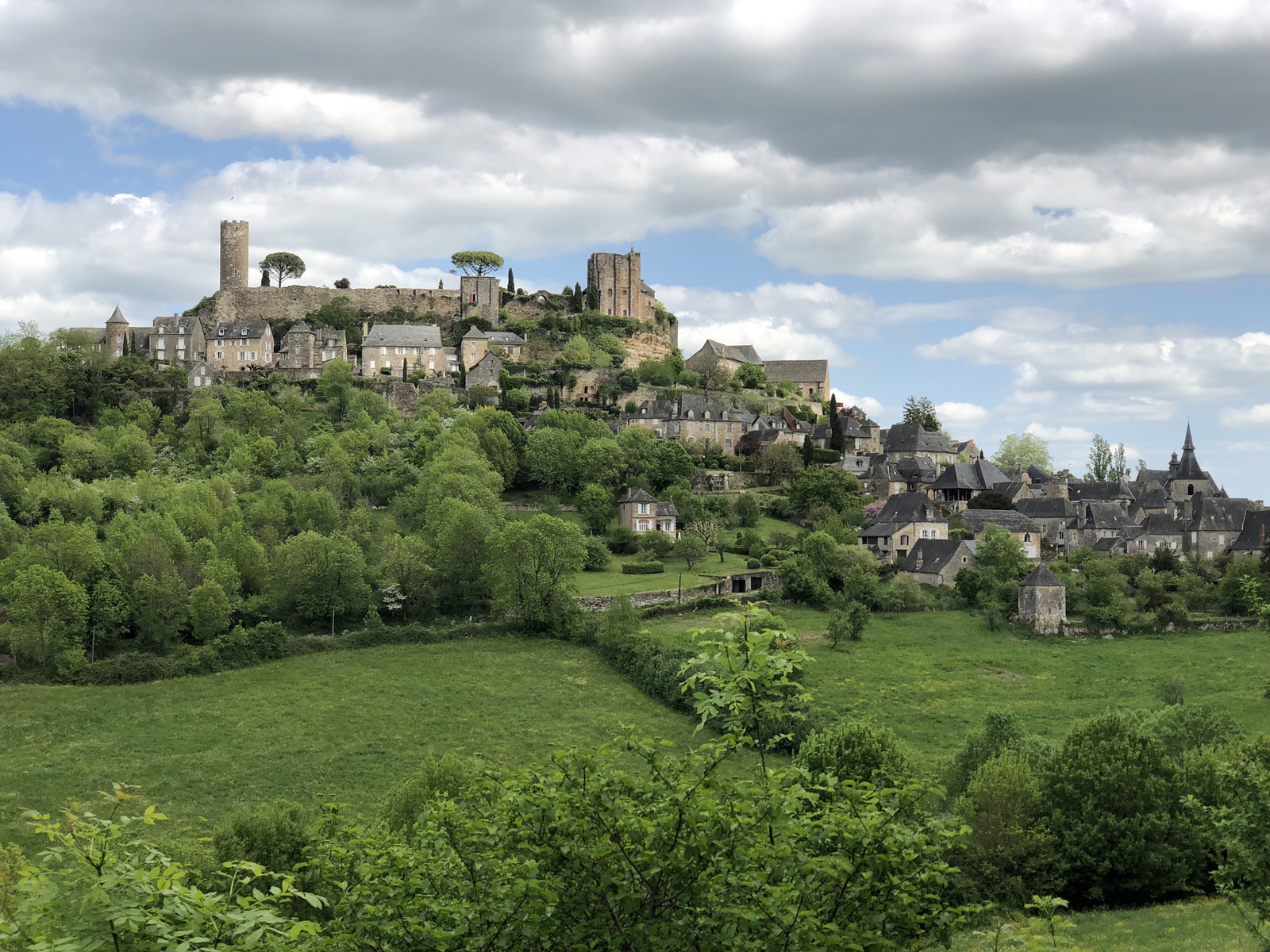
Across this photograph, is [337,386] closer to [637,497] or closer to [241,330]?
[241,330]

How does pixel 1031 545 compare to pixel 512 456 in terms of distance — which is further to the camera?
pixel 512 456

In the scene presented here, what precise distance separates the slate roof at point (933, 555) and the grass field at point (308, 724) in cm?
2155

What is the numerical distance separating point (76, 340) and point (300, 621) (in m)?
50.6

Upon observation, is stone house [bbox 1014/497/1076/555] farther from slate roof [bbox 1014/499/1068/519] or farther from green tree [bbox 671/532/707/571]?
green tree [bbox 671/532/707/571]

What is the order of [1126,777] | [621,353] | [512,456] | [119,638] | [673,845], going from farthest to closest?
[621,353], [512,456], [119,638], [1126,777], [673,845]

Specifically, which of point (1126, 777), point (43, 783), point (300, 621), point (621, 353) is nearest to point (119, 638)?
point (300, 621)

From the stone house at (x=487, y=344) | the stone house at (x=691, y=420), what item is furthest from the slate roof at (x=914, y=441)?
the stone house at (x=487, y=344)

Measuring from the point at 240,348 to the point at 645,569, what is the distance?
51.9m

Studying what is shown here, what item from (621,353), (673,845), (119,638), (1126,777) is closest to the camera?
(673,845)

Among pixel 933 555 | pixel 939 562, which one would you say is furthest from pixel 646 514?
pixel 939 562

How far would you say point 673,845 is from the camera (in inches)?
338

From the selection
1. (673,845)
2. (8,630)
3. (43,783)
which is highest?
(673,845)

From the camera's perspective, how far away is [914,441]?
291 ft

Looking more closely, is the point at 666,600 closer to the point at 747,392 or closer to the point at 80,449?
the point at 80,449
